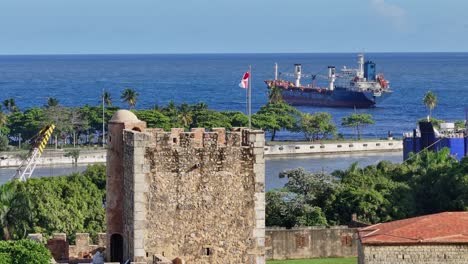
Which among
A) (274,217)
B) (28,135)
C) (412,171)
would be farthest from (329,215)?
(28,135)

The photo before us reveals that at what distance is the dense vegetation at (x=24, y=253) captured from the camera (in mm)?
33688

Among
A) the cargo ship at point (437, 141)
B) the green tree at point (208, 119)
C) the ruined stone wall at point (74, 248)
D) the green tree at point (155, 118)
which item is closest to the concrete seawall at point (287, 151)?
the green tree at point (155, 118)

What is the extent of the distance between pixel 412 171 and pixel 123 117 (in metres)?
36.5

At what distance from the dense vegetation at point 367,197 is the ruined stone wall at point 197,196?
2622 centimetres

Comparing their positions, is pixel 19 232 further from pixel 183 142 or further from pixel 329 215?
pixel 183 142

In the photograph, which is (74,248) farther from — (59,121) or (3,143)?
(59,121)

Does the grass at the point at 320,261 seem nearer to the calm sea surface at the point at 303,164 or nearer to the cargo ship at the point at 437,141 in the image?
the cargo ship at the point at 437,141

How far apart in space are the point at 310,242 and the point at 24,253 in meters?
14.3

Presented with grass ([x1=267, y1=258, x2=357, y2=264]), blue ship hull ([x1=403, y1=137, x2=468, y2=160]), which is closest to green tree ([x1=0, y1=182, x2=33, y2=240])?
grass ([x1=267, y1=258, x2=357, y2=264])

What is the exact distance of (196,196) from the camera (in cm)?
2839

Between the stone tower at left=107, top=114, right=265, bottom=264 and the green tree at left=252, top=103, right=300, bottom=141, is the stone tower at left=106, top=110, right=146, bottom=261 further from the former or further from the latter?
the green tree at left=252, top=103, right=300, bottom=141

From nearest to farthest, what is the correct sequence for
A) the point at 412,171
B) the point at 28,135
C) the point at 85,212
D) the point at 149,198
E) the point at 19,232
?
the point at 149,198
the point at 19,232
the point at 85,212
the point at 412,171
the point at 28,135

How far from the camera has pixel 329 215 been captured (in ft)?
190

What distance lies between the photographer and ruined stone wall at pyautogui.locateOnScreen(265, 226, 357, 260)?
47.5 m
